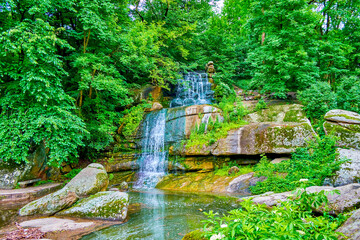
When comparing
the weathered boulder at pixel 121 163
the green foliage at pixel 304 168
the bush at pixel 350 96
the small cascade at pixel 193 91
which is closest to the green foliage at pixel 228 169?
the green foliage at pixel 304 168

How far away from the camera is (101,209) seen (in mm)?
5281

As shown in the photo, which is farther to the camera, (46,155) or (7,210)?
(46,155)

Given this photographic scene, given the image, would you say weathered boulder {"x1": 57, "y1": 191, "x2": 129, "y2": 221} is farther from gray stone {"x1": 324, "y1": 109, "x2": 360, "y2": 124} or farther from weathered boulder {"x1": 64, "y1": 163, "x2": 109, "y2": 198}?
gray stone {"x1": 324, "y1": 109, "x2": 360, "y2": 124}

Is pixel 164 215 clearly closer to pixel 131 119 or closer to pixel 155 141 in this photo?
pixel 155 141

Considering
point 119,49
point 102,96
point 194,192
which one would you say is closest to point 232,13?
point 119,49

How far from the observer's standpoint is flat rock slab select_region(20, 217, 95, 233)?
4.35m

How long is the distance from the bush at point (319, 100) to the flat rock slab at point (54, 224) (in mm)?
10399

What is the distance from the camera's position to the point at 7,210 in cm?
577

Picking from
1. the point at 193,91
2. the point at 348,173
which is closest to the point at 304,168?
the point at 348,173

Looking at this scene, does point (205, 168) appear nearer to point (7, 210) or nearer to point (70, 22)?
point (7, 210)

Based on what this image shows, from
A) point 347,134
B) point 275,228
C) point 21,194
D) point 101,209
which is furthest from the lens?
point 347,134

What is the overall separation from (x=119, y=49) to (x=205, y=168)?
8.54 meters

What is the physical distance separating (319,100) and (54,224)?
37.3ft

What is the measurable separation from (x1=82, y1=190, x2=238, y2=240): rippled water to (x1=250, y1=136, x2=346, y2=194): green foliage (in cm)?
152
